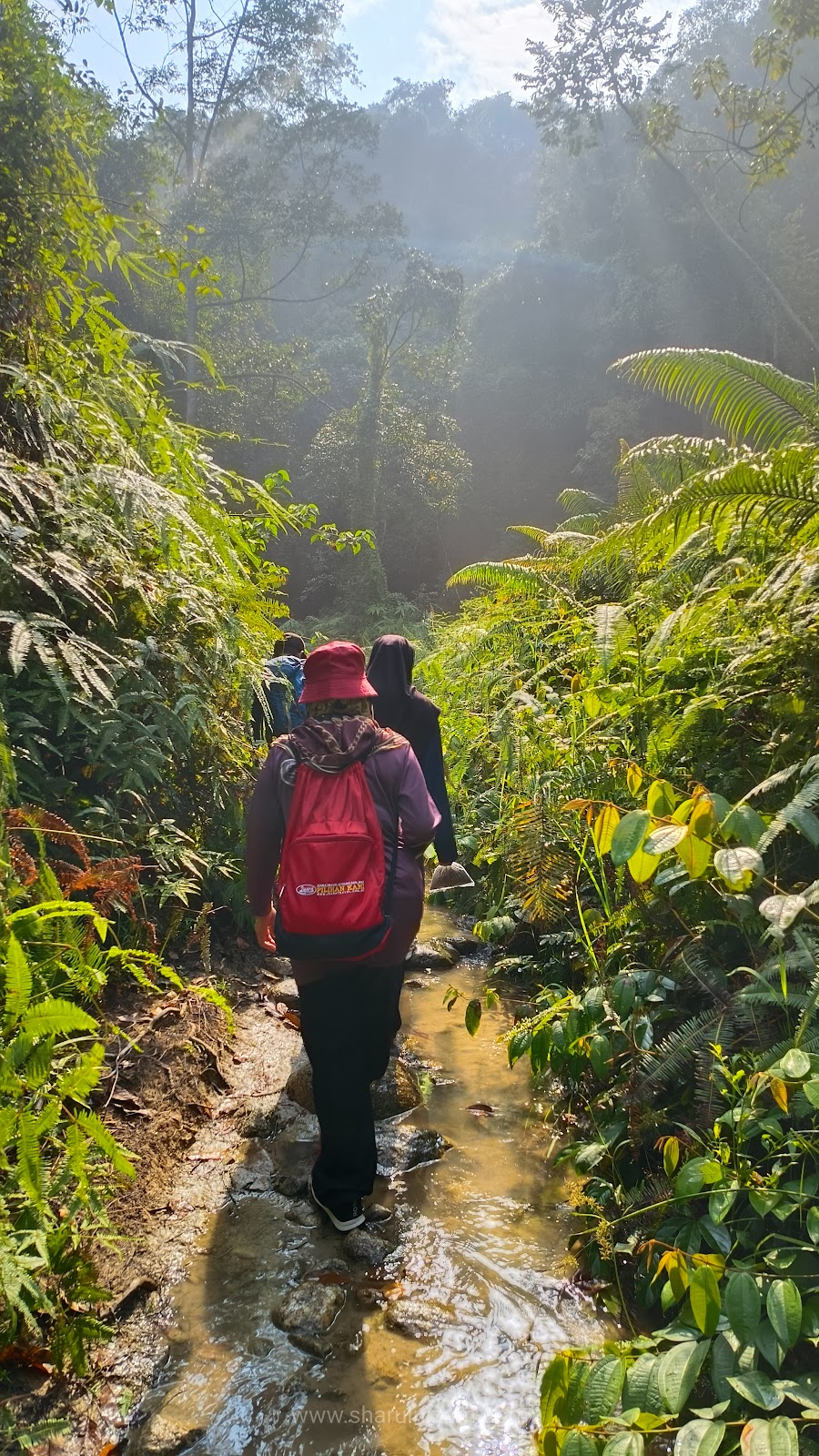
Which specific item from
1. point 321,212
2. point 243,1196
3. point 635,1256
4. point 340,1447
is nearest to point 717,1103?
point 635,1256

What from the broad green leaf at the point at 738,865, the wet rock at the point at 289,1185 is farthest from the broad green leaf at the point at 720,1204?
the wet rock at the point at 289,1185

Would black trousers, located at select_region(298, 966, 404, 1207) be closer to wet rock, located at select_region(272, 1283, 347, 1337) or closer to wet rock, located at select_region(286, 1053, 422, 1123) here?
wet rock, located at select_region(272, 1283, 347, 1337)

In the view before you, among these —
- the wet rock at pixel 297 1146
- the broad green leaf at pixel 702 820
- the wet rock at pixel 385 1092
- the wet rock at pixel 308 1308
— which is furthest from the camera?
the wet rock at pixel 385 1092

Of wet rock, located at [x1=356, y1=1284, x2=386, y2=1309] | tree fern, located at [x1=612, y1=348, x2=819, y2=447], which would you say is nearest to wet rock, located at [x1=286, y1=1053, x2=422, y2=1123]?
wet rock, located at [x1=356, y1=1284, x2=386, y2=1309]

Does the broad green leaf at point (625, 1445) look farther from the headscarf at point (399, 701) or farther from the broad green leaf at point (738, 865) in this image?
the headscarf at point (399, 701)

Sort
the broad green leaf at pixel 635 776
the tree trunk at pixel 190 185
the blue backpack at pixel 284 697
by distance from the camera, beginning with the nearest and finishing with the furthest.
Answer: the broad green leaf at pixel 635 776, the blue backpack at pixel 284 697, the tree trunk at pixel 190 185

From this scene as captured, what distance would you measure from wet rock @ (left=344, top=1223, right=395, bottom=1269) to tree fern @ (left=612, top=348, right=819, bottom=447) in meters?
4.44

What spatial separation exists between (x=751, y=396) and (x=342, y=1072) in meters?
4.50

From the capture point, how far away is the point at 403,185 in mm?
48375

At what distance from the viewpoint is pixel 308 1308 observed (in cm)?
239

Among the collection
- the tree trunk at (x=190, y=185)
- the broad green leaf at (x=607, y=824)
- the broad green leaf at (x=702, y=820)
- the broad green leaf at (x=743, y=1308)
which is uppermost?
the tree trunk at (x=190, y=185)

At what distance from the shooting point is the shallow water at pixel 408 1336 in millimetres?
2043

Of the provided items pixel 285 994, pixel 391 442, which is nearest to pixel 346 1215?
pixel 285 994

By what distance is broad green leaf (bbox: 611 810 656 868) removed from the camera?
182 cm
